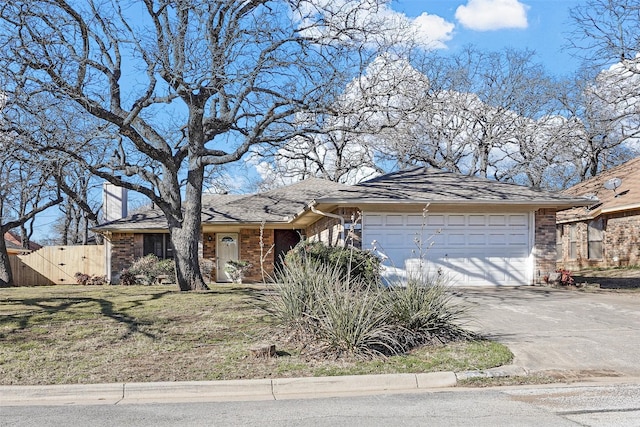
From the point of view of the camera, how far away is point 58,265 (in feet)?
90.9

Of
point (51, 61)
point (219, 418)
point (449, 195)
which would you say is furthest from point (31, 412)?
point (449, 195)

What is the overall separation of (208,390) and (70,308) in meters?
5.65

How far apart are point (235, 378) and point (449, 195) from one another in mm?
10934

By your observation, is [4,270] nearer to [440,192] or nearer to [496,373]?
[440,192]

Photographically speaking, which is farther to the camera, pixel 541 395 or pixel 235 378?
pixel 235 378

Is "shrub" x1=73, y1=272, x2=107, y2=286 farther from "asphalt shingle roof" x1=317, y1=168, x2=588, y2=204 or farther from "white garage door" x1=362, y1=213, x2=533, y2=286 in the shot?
"white garage door" x1=362, y1=213, x2=533, y2=286

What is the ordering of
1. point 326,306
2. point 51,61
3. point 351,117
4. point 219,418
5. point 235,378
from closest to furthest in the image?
point 219,418 → point 235,378 → point 326,306 → point 51,61 → point 351,117

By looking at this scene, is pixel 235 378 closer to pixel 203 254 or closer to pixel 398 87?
pixel 398 87

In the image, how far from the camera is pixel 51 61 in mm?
12664

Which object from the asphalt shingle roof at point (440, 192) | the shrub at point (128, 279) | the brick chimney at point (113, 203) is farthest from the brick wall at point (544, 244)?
the brick chimney at point (113, 203)

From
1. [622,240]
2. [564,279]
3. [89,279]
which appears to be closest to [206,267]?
[89,279]

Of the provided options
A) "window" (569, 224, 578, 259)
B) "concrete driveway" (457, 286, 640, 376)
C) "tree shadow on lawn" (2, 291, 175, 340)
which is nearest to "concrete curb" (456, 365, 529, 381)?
"concrete driveway" (457, 286, 640, 376)

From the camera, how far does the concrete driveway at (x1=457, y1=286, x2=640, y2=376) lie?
8047mm

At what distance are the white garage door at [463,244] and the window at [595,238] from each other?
29.7ft
